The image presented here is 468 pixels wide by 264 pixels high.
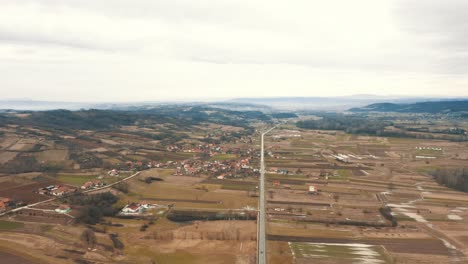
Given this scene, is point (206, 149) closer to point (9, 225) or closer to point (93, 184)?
point (93, 184)

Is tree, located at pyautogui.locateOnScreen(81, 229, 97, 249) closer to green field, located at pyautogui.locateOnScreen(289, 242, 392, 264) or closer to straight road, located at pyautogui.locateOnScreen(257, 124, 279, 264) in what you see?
straight road, located at pyautogui.locateOnScreen(257, 124, 279, 264)

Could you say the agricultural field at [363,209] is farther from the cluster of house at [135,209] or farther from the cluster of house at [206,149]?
the cluster of house at [135,209]

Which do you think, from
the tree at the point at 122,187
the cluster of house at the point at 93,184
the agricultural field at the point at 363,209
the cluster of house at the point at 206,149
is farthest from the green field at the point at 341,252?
the cluster of house at the point at 206,149

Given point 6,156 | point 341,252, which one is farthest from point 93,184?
point 341,252

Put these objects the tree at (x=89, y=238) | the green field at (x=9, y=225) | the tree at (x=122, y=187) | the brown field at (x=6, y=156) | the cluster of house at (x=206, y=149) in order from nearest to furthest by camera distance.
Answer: the tree at (x=89, y=238) → the green field at (x=9, y=225) → the tree at (x=122, y=187) → the brown field at (x=6, y=156) → the cluster of house at (x=206, y=149)

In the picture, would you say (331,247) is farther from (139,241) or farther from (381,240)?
(139,241)

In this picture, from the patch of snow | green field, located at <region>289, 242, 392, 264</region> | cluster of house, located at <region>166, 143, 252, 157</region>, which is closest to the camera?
green field, located at <region>289, 242, 392, 264</region>

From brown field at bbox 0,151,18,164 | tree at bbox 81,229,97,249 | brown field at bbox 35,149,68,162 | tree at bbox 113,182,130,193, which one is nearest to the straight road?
tree at bbox 81,229,97,249

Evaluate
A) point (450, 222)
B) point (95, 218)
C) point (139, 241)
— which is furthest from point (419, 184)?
point (95, 218)
